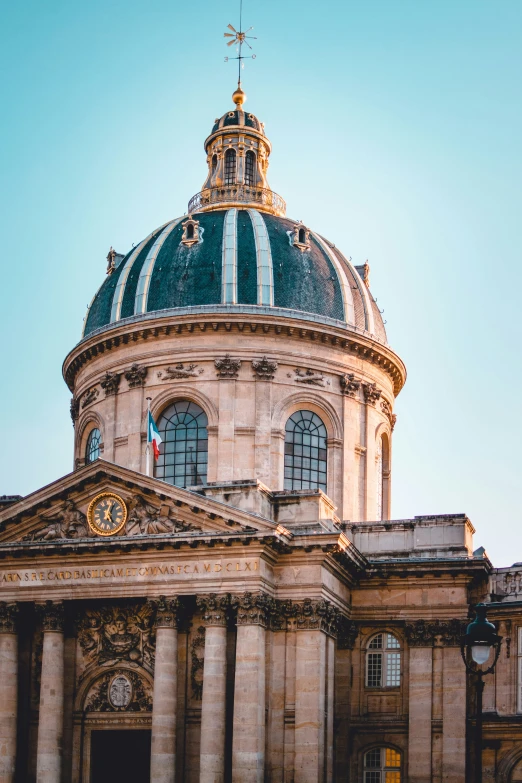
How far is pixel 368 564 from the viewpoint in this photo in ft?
152

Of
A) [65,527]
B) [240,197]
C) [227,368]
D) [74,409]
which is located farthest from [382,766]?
[240,197]

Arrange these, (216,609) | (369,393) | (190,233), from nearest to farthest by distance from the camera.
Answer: (216,609) < (369,393) < (190,233)

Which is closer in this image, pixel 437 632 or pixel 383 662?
pixel 437 632

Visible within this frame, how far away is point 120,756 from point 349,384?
55.9 feet

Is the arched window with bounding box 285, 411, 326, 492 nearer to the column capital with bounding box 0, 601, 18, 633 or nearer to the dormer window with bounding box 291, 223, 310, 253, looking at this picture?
the dormer window with bounding box 291, 223, 310, 253

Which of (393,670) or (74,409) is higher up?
(74,409)

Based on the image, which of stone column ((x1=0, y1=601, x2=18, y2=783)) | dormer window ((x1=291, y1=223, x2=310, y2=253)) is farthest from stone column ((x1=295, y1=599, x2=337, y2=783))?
dormer window ((x1=291, y1=223, x2=310, y2=253))

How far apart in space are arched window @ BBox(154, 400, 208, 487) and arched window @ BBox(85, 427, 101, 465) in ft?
12.1

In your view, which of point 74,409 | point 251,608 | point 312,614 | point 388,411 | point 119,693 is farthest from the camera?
point 74,409

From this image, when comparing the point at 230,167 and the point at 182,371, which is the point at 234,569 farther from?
the point at 230,167

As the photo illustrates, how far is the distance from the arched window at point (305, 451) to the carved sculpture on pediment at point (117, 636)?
32.4ft

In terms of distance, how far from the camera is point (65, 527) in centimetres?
4459

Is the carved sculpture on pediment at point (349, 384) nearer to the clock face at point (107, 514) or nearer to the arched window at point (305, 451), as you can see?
the arched window at point (305, 451)

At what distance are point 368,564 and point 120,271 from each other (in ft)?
59.9
